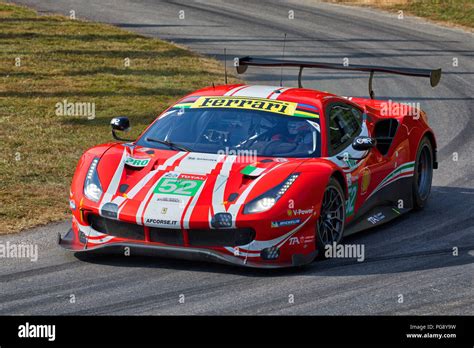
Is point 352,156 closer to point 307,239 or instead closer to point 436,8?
point 307,239

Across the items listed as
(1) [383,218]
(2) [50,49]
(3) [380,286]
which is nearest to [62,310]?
(3) [380,286]

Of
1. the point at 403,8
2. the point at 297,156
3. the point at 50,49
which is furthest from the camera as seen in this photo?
the point at 403,8

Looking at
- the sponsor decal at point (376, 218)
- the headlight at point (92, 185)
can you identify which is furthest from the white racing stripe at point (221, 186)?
the sponsor decal at point (376, 218)

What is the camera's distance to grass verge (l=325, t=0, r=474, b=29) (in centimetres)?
2592

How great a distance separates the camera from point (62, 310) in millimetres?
7527

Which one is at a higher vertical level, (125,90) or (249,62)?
(249,62)

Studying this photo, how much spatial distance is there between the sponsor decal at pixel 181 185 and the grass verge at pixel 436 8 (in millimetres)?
17783

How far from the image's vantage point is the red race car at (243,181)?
844cm

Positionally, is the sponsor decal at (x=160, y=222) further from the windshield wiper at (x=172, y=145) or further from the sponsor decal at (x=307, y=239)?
the windshield wiper at (x=172, y=145)

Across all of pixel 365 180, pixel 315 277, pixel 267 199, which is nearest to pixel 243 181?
pixel 267 199

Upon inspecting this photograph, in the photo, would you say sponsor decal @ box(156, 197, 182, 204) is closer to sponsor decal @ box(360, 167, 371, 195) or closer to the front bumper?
the front bumper

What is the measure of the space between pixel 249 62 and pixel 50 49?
1043 cm

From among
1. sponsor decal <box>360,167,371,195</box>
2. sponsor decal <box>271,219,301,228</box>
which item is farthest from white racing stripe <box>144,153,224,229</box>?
sponsor decal <box>360,167,371,195</box>
